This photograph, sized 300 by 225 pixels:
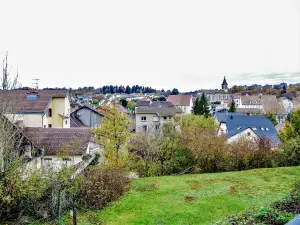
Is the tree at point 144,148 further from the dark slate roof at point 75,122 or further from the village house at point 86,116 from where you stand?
the village house at point 86,116

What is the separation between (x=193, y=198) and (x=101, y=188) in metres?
3.55

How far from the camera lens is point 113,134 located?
48.9 ft

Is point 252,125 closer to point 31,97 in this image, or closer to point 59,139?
point 59,139

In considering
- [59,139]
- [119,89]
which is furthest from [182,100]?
[119,89]

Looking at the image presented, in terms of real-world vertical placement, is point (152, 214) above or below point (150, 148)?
below

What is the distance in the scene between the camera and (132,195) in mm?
11102

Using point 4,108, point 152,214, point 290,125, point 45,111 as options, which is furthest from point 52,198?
point 290,125

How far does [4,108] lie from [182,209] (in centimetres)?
835

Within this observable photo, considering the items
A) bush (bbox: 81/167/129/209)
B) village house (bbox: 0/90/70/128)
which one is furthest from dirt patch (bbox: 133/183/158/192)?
village house (bbox: 0/90/70/128)

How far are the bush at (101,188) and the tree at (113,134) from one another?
3386 millimetres

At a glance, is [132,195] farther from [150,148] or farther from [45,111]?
[45,111]

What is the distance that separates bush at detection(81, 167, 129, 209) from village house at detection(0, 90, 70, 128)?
392 inches

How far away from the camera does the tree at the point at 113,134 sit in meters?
14.8

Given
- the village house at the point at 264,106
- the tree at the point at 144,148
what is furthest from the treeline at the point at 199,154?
the village house at the point at 264,106
